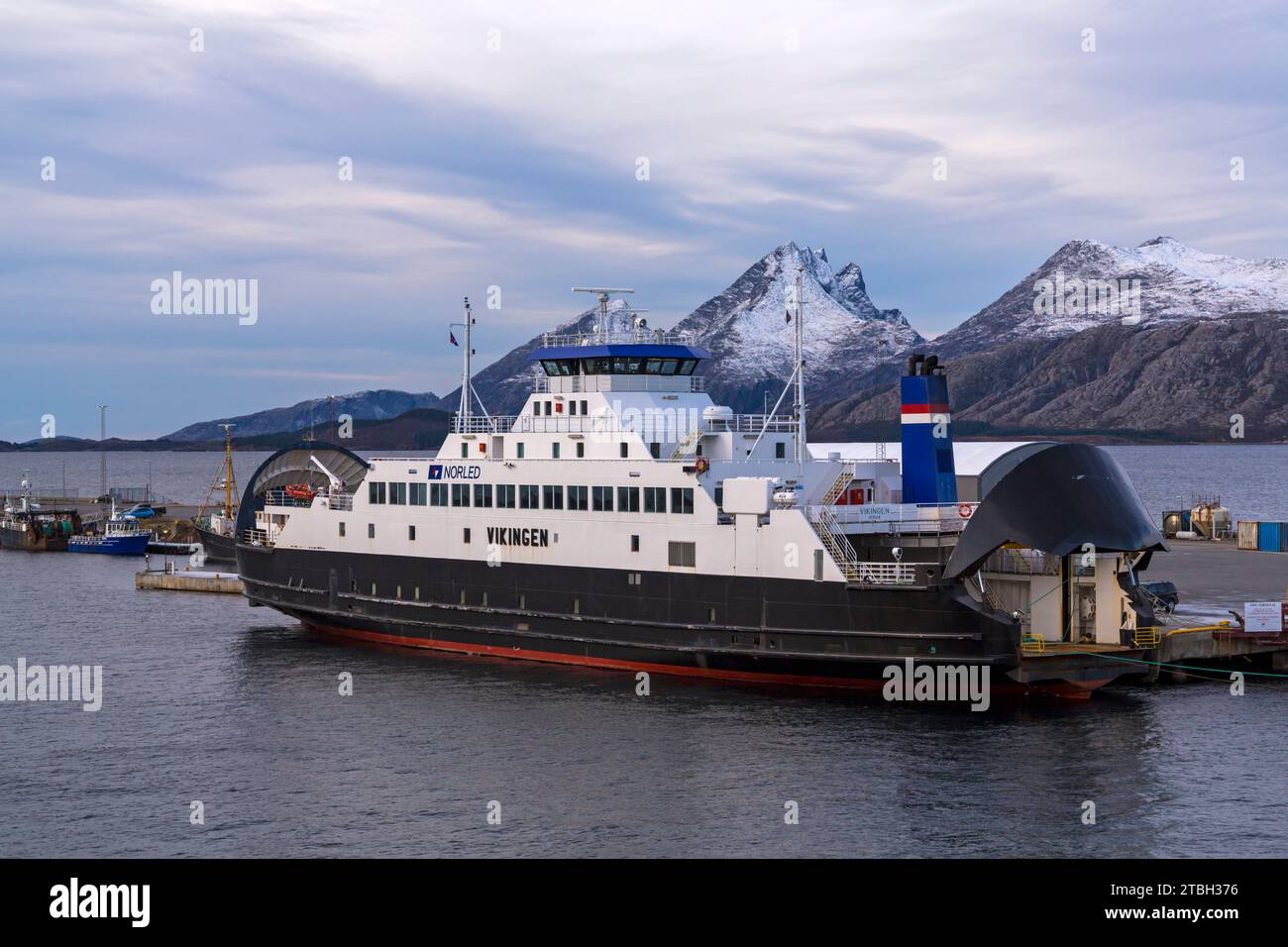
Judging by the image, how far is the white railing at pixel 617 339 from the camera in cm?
4289

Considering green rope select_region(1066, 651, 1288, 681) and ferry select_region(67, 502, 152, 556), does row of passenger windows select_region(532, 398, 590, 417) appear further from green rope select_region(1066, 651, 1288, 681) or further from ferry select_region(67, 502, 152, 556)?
ferry select_region(67, 502, 152, 556)

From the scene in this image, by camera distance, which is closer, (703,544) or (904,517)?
(703,544)

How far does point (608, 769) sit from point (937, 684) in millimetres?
9113

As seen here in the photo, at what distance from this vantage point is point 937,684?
33469mm

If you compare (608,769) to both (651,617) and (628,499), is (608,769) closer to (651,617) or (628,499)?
(651,617)

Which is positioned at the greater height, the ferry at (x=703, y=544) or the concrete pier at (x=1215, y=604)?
the ferry at (x=703, y=544)

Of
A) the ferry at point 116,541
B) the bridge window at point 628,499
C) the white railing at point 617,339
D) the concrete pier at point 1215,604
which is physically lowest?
the concrete pier at point 1215,604

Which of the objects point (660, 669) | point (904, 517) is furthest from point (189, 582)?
point (904, 517)

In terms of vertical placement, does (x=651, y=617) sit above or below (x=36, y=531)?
below

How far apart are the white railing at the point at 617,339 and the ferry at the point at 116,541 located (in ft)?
168

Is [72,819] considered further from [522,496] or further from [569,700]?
[522,496]

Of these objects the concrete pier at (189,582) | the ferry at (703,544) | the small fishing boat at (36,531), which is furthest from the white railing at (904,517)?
the small fishing boat at (36,531)

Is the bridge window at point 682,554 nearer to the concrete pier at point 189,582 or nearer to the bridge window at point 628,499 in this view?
the bridge window at point 628,499

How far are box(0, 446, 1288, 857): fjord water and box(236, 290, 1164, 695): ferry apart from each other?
1398 mm
